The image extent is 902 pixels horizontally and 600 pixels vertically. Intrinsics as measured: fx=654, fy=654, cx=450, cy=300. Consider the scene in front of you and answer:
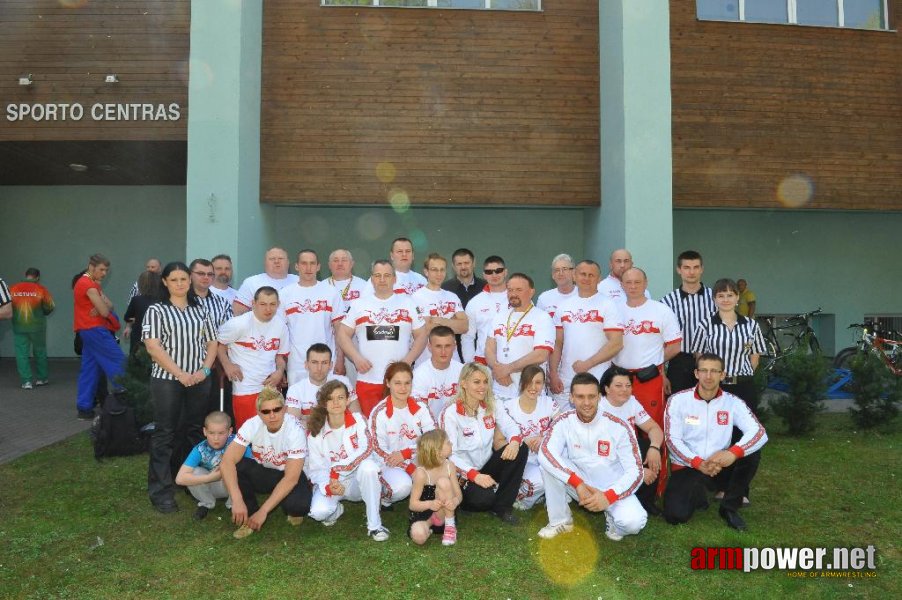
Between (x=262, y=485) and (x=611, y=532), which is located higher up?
(x=262, y=485)

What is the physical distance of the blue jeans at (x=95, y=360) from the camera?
313 inches

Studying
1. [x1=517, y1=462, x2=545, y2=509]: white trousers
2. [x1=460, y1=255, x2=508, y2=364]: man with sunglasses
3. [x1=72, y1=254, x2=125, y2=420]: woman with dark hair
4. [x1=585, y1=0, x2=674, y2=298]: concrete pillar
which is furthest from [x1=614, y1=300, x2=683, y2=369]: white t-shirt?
[x1=72, y1=254, x2=125, y2=420]: woman with dark hair

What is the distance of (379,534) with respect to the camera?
438cm

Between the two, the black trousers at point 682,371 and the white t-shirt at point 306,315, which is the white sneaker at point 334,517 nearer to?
the white t-shirt at point 306,315

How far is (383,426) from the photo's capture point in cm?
486

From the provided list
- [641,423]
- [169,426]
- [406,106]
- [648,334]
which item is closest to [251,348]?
[169,426]

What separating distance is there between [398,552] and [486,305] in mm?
2398

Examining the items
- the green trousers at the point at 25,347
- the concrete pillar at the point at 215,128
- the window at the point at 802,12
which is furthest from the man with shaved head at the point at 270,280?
the window at the point at 802,12

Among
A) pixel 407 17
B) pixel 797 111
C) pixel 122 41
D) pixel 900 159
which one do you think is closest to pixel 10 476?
pixel 122 41

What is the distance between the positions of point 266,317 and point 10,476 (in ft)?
9.20

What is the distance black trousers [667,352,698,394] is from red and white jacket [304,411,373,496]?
270cm

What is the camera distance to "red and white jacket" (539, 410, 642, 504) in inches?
177

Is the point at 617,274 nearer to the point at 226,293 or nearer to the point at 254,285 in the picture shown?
the point at 254,285

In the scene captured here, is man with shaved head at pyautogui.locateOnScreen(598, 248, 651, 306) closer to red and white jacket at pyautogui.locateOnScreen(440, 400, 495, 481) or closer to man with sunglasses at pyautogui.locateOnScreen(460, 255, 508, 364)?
man with sunglasses at pyautogui.locateOnScreen(460, 255, 508, 364)
